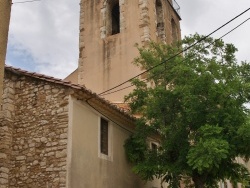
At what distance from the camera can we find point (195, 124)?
9.80 meters

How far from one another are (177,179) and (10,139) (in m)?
4.62

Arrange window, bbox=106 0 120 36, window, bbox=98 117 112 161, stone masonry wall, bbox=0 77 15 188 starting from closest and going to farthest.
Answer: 1. stone masonry wall, bbox=0 77 15 188
2. window, bbox=98 117 112 161
3. window, bbox=106 0 120 36

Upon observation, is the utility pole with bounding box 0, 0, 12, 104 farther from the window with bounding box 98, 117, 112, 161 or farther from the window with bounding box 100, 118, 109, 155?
the window with bounding box 100, 118, 109, 155

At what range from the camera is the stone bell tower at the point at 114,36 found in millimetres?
16781

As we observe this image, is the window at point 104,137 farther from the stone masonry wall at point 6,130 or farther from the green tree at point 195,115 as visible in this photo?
the stone masonry wall at point 6,130

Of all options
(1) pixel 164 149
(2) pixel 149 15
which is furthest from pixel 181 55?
(2) pixel 149 15

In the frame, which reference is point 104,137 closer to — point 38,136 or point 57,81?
point 38,136

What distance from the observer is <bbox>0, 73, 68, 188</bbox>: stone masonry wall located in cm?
912

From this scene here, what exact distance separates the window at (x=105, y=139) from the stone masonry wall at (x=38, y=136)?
1530 millimetres

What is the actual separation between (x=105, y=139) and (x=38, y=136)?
2088mm

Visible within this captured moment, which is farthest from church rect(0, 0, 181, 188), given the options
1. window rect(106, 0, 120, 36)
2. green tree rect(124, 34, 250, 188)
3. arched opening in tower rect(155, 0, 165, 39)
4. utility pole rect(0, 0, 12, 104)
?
arched opening in tower rect(155, 0, 165, 39)

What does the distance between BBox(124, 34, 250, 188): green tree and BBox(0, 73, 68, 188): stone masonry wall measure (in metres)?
2.33

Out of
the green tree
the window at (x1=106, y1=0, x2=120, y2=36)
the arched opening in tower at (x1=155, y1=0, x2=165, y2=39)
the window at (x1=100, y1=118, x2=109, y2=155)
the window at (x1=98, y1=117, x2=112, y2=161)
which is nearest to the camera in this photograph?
the green tree

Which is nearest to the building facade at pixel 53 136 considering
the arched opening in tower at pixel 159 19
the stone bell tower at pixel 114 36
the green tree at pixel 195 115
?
the green tree at pixel 195 115
